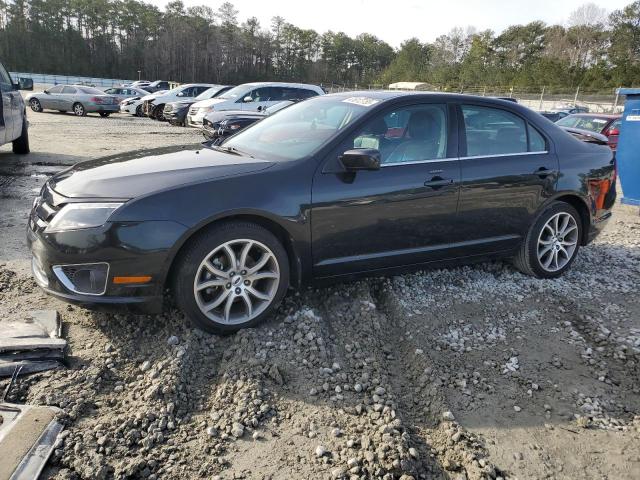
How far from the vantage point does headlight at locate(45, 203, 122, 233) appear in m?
3.04

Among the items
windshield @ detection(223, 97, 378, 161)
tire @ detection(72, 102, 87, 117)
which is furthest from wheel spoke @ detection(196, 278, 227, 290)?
tire @ detection(72, 102, 87, 117)

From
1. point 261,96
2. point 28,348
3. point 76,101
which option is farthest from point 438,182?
point 76,101

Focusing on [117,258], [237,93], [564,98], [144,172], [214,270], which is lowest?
[214,270]

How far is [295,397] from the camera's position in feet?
9.32

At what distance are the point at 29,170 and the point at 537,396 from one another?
8814 millimetres

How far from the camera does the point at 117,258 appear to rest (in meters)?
3.02

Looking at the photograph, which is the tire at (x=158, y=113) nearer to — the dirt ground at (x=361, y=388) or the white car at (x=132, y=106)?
the white car at (x=132, y=106)

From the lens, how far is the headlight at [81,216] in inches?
120

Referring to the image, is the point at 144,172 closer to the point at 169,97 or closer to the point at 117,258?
the point at 117,258

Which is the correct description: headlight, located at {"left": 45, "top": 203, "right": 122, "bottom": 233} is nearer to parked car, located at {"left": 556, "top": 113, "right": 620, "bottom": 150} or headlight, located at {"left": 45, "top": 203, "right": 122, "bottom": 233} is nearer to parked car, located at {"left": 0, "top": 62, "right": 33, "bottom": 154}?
parked car, located at {"left": 0, "top": 62, "right": 33, "bottom": 154}

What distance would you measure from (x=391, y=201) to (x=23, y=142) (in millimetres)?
9423

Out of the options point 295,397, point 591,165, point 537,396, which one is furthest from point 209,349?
point 591,165

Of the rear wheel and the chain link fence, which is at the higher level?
the chain link fence

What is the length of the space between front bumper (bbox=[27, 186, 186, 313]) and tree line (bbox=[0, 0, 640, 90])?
186 feet
